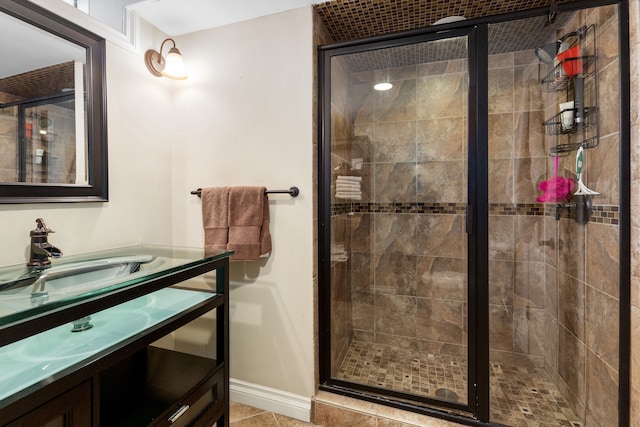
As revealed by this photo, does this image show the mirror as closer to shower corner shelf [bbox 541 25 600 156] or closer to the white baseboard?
the white baseboard

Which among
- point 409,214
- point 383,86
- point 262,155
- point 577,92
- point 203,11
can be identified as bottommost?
point 409,214

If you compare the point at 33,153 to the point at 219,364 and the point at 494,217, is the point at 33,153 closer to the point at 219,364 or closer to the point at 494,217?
the point at 219,364

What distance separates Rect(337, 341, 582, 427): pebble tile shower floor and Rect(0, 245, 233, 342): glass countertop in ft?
3.66

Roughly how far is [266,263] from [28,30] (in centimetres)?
133

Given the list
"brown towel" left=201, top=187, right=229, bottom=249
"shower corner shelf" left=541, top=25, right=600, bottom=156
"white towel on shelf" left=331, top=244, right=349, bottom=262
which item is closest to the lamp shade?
"brown towel" left=201, top=187, right=229, bottom=249

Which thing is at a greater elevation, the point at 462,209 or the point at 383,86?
the point at 383,86

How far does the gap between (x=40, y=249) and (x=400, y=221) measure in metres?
1.79

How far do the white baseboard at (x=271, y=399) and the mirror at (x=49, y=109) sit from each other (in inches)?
48.4

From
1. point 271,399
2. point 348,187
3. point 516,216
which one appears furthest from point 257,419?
point 516,216

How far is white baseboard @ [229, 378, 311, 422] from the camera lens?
4.99 ft

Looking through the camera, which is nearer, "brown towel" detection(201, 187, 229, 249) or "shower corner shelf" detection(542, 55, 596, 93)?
"shower corner shelf" detection(542, 55, 596, 93)

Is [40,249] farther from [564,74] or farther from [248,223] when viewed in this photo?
[564,74]

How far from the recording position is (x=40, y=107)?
112 cm

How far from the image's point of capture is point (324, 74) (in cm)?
155
